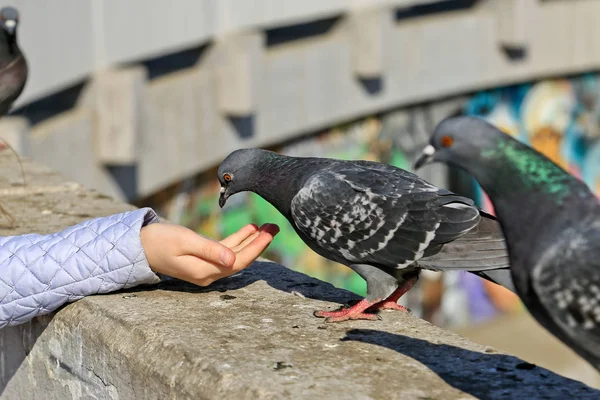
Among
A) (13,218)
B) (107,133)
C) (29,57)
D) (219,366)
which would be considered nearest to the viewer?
(219,366)

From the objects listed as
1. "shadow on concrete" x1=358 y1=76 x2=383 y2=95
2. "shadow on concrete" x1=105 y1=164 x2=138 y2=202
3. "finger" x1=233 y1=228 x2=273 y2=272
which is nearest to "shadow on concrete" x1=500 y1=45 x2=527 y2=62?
"shadow on concrete" x1=358 y1=76 x2=383 y2=95

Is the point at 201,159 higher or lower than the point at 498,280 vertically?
lower

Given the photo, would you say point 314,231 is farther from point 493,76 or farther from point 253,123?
point 493,76

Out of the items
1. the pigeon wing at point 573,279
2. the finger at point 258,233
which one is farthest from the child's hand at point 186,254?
the pigeon wing at point 573,279

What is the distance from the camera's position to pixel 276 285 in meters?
3.74

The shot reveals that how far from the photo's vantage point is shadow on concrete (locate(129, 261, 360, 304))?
365 centimetres

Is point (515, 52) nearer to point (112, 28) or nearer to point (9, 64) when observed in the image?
point (112, 28)

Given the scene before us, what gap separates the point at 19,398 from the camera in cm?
364

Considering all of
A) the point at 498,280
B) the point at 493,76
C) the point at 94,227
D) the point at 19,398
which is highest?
the point at 94,227

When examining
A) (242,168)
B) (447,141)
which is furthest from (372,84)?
(447,141)

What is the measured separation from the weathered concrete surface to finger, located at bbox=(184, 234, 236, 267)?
0.50 ft

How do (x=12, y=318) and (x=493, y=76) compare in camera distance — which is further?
(x=493, y=76)

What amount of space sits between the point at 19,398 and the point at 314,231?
1141mm

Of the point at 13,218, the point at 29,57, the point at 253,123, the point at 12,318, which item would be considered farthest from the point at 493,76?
the point at 12,318
